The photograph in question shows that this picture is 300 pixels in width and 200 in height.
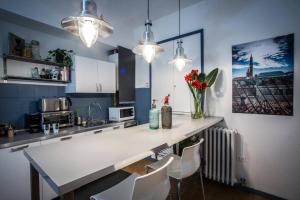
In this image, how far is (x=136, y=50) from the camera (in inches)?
62.6

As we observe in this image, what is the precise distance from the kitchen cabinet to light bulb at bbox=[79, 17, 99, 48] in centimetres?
154

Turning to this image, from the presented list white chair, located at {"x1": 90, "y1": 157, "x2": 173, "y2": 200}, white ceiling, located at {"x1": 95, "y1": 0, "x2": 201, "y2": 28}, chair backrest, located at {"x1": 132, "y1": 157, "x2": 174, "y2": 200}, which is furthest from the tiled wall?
chair backrest, located at {"x1": 132, "y1": 157, "x2": 174, "y2": 200}

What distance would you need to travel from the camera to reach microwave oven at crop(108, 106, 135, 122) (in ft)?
10.3

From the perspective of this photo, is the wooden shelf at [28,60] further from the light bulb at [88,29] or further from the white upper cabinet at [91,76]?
the light bulb at [88,29]

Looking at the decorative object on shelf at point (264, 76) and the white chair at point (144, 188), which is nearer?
the white chair at point (144, 188)

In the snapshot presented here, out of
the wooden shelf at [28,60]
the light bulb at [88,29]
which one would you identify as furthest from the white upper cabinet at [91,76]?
the light bulb at [88,29]

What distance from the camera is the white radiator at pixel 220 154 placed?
2.09 metres

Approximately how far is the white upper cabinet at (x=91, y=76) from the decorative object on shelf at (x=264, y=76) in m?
2.19

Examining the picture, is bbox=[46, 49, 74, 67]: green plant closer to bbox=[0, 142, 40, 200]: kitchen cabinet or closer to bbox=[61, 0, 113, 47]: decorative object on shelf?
bbox=[0, 142, 40, 200]: kitchen cabinet

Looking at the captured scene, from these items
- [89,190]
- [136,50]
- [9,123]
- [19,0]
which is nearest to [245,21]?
[136,50]

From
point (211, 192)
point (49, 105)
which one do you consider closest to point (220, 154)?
point (211, 192)

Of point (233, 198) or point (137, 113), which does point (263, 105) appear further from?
point (137, 113)

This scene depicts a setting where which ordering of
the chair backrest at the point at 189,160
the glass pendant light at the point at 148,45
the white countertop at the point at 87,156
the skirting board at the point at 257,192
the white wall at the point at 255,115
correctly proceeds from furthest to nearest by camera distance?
the skirting board at the point at 257,192
the white wall at the point at 255,115
the glass pendant light at the point at 148,45
the chair backrest at the point at 189,160
the white countertop at the point at 87,156

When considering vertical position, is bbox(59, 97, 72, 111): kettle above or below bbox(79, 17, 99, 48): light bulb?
below
